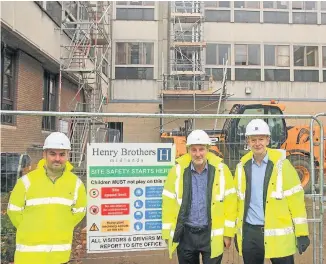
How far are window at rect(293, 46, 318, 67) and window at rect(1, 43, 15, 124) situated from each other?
20144 mm

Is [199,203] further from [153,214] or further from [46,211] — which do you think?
[46,211]

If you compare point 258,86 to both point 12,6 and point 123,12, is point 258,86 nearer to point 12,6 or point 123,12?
point 123,12

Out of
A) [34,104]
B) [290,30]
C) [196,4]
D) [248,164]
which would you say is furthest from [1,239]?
[290,30]

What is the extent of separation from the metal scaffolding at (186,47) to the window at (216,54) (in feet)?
2.62

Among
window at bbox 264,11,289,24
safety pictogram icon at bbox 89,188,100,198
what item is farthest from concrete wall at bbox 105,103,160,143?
window at bbox 264,11,289,24

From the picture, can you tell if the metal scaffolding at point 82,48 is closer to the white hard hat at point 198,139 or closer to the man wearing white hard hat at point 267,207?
the white hard hat at point 198,139

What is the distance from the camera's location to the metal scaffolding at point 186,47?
25.5 metres

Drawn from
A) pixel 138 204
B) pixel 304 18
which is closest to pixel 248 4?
pixel 304 18

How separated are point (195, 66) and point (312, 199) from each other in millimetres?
21594

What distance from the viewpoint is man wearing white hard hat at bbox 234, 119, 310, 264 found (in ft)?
12.5

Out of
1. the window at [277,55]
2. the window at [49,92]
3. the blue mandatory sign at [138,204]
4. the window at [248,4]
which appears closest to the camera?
the blue mandatory sign at [138,204]

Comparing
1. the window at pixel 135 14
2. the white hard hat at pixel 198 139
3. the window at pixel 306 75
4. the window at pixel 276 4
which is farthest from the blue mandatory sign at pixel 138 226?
the window at pixel 276 4

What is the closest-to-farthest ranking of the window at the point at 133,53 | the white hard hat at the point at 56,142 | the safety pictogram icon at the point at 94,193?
1. the white hard hat at the point at 56,142
2. the safety pictogram icon at the point at 94,193
3. the window at the point at 133,53

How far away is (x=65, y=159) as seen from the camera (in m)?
3.79
